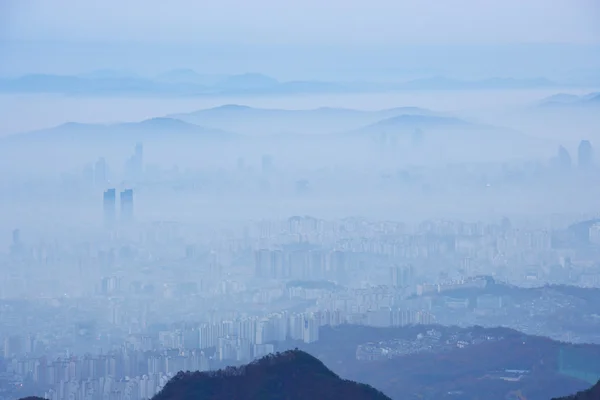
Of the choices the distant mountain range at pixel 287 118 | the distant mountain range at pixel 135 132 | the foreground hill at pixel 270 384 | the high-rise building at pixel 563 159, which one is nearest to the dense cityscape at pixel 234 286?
the distant mountain range at pixel 135 132

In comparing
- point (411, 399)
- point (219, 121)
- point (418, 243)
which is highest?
point (219, 121)

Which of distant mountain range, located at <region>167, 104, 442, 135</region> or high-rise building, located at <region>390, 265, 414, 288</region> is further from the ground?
distant mountain range, located at <region>167, 104, 442, 135</region>

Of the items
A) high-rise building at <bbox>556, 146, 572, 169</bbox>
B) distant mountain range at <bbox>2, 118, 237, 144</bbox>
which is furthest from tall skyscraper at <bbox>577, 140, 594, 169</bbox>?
distant mountain range at <bbox>2, 118, 237, 144</bbox>

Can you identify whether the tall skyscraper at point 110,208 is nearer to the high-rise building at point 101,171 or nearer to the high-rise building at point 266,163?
the high-rise building at point 101,171

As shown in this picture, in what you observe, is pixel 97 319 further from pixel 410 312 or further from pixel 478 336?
pixel 478 336

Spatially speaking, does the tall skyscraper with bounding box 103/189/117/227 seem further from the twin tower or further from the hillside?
the hillside

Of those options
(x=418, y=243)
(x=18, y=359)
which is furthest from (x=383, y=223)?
(x=18, y=359)

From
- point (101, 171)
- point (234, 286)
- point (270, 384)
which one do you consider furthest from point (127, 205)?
point (270, 384)

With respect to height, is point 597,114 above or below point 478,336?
above
